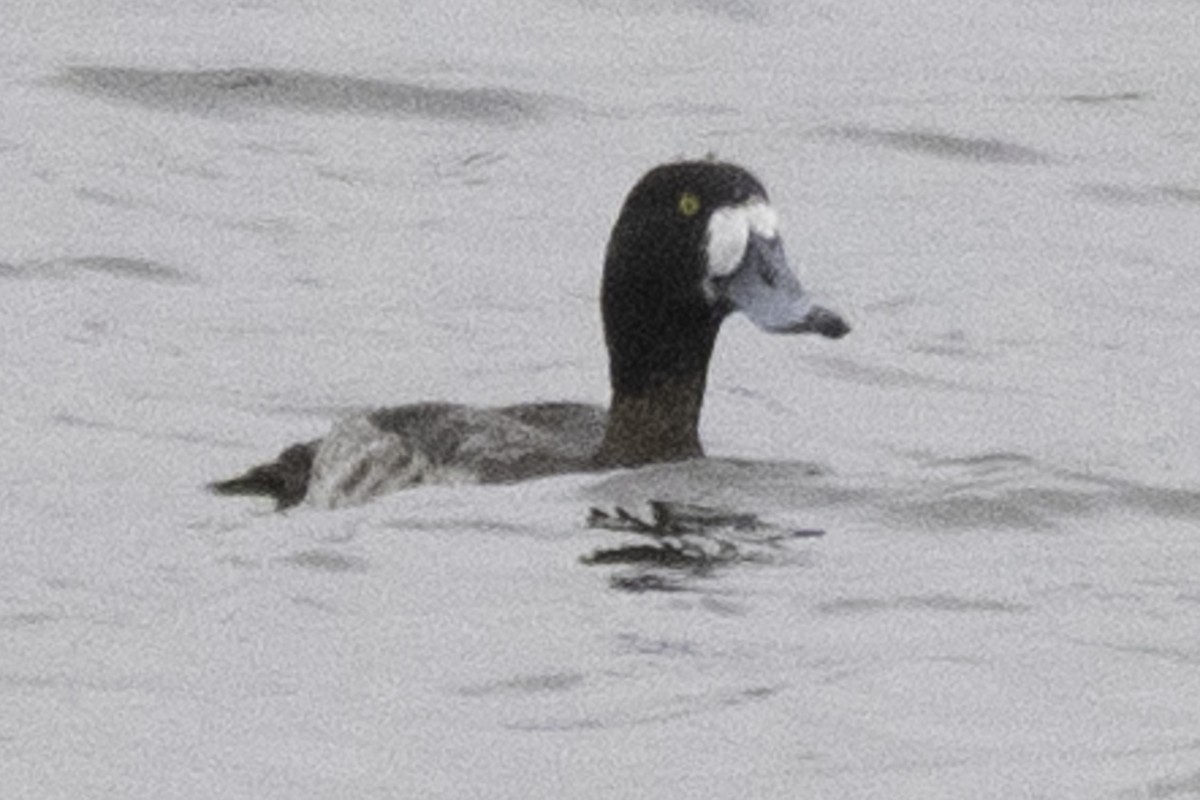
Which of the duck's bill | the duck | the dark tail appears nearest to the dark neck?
the duck

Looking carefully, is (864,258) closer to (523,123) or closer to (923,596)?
(523,123)

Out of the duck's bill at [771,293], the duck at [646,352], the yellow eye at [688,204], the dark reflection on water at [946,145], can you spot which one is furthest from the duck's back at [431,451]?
the dark reflection on water at [946,145]

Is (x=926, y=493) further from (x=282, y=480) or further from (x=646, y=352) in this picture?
(x=282, y=480)

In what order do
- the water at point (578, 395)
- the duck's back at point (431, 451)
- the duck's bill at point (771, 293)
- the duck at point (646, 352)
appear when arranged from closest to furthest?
the water at point (578, 395) → the duck's back at point (431, 451) → the duck at point (646, 352) → the duck's bill at point (771, 293)

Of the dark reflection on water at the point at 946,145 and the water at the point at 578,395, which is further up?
the dark reflection on water at the point at 946,145

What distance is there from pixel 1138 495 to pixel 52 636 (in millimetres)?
3599

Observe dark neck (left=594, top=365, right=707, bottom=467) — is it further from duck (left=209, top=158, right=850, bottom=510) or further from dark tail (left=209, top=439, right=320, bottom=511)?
dark tail (left=209, top=439, right=320, bottom=511)

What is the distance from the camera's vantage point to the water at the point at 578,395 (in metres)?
11.1

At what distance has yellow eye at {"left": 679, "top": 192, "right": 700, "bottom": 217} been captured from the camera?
532 inches

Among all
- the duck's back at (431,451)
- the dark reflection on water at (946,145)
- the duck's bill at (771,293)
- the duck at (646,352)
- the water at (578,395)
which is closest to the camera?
the water at (578,395)

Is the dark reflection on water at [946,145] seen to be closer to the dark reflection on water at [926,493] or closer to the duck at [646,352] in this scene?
the dark reflection on water at [926,493]

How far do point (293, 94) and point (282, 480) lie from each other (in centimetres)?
612

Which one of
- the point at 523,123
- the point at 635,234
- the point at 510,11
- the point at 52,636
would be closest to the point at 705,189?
the point at 635,234

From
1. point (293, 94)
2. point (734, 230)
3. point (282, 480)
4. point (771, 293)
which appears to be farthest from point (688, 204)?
point (293, 94)
